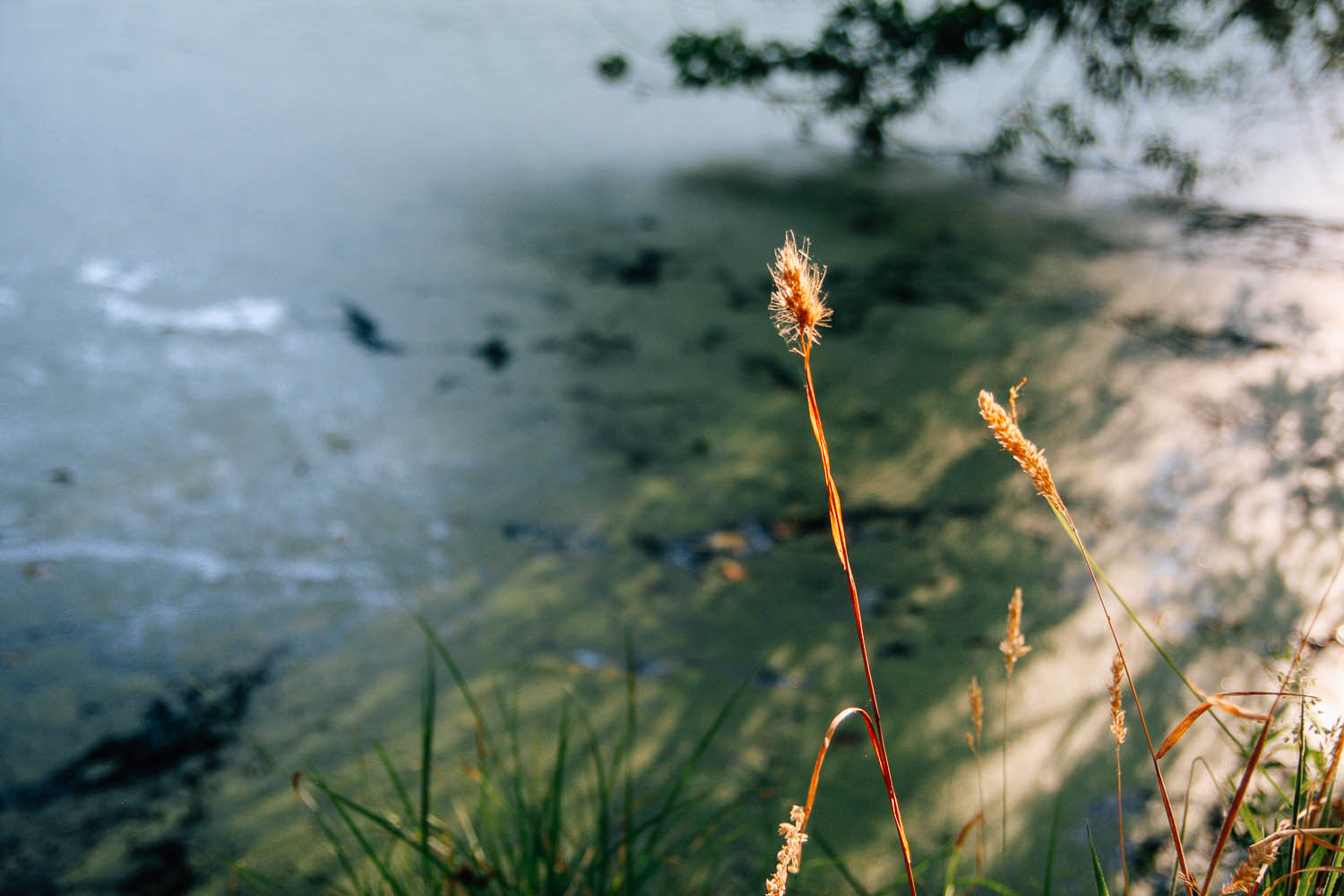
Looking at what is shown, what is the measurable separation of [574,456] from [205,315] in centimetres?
98

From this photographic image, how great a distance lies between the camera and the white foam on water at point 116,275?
7.35 ft

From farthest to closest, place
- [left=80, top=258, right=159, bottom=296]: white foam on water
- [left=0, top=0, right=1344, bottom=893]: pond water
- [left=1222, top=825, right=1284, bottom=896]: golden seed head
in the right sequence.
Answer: [left=80, top=258, right=159, bottom=296]: white foam on water → [left=0, top=0, right=1344, bottom=893]: pond water → [left=1222, top=825, right=1284, bottom=896]: golden seed head

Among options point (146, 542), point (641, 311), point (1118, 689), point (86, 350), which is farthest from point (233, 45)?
Answer: point (1118, 689)

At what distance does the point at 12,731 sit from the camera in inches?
48.1

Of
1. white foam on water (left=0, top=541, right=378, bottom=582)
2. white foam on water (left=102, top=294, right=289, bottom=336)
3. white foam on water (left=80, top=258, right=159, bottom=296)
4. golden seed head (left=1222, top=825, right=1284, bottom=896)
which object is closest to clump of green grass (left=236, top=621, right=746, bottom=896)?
white foam on water (left=0, top=541, right=378, bottom=582)

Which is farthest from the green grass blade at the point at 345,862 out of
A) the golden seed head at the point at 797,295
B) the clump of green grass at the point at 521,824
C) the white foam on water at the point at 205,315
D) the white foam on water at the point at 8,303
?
the white foam on water at the point at 8,303

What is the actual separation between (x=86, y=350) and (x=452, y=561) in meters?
1.06

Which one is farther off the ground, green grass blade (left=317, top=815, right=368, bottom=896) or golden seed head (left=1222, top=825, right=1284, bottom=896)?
golden seed head (left=1222, top=825, right=1284, bottom=896)

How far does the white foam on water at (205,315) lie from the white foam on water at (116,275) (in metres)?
0.05

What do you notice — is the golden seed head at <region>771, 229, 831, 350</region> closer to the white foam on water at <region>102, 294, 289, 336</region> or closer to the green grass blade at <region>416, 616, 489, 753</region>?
the green grass blade at <region>416, 616, 489, 753</region>

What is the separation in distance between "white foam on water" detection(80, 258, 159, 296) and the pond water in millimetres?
11

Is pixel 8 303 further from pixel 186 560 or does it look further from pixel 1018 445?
pixel 1018 445

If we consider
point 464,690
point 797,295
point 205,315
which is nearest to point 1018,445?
point 797,295

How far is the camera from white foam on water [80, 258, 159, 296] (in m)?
2.24
